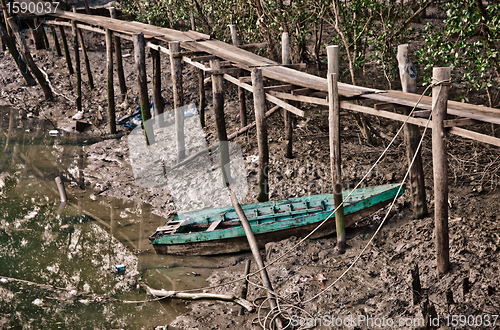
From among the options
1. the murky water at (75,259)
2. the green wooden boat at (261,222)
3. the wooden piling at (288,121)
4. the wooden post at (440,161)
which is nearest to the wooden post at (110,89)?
the murky water at (75,259)

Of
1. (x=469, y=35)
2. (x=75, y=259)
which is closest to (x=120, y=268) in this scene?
(x=75, y=259)

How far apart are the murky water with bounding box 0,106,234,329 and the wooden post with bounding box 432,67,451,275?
3.08 meters

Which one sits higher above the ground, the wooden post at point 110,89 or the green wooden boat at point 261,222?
the wooden post at point 110,89

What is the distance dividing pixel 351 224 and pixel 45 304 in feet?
13.9

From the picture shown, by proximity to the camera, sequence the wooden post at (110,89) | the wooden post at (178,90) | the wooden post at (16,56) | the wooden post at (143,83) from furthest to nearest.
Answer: the wooden post at (16,56)
the wooden post at (110,89)
the wooden post at (143,83)
the wooden post at (178,90)

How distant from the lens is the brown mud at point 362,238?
17.1ft

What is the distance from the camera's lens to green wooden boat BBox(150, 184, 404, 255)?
21.5 feet

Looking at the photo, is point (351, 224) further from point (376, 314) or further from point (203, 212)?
point (203, 212)

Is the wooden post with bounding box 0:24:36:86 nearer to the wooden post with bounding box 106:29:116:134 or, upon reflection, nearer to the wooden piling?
the wooden post with bounding box 106:29:116:134

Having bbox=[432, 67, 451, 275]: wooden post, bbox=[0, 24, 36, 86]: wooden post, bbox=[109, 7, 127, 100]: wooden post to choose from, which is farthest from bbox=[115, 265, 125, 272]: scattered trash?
bbox=[0, 24, 36, 86]: wooden post

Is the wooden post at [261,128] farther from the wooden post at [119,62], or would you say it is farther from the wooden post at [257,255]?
the wooden post at [119,62]

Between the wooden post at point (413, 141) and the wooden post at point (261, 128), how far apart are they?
6.70ft

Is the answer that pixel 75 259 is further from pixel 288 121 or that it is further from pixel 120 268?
pixel 288 121

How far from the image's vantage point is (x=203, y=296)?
19.8 ft
